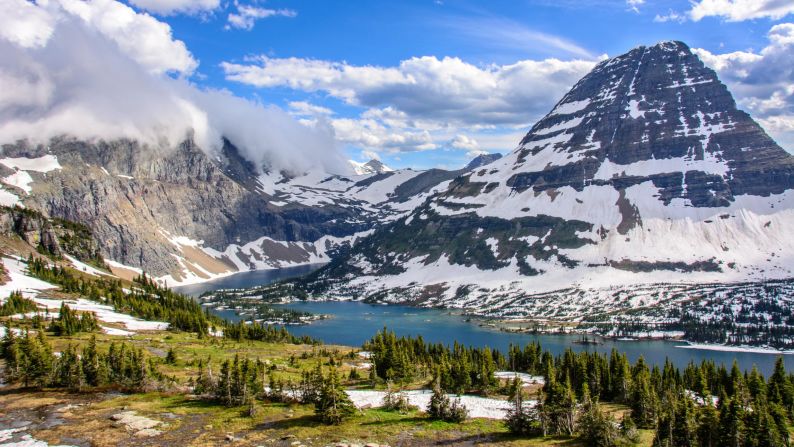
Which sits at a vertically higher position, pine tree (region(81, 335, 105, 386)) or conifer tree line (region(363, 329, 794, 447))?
pine tree (region(81, 335, 105, 386))

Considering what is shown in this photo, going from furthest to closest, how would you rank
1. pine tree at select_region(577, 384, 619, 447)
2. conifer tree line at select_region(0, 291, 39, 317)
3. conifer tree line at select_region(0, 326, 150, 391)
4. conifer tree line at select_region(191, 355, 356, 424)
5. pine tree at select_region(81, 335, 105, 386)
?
1. conifer tree line at select_region(0, 291, 39, 317)
2. pine tree at select_region(81, 335, 105, 386)
3. conifer tree line at select_region(0, 326, 150, 391)
4. conifer tree line at select_region(191, 355, 356, 424)
5. pine tree at select_region(577, 384, 619, 447)

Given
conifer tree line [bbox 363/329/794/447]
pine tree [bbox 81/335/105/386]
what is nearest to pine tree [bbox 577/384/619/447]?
conifer tree line [bbox 363/329/794/447]

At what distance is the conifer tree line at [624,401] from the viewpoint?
55.2 m

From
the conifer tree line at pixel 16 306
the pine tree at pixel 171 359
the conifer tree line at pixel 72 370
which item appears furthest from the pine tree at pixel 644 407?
the conifer tree line at pixel 16 306

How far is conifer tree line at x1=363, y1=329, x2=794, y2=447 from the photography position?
55219 millimetres

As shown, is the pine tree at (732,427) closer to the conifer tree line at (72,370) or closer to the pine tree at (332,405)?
the pine tree at (332,405)

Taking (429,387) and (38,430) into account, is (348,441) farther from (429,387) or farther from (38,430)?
(429,387)

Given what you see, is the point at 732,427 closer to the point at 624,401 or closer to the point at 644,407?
the point at 644,407

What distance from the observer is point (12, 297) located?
13138 centimetres

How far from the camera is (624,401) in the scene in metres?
92.3

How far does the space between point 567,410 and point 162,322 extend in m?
125

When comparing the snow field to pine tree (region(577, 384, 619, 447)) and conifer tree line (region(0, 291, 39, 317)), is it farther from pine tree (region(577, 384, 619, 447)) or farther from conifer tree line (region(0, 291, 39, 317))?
conifer tree line (region(0, 291, 39, 317))

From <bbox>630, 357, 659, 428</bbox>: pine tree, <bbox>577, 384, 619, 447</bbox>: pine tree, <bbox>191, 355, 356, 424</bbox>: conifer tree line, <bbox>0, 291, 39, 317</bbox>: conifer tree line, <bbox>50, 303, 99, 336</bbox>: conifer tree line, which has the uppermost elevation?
<bbox>0, 291, 39, 317</bbox>: conifer tree line

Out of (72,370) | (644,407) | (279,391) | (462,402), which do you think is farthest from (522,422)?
(72,370)
